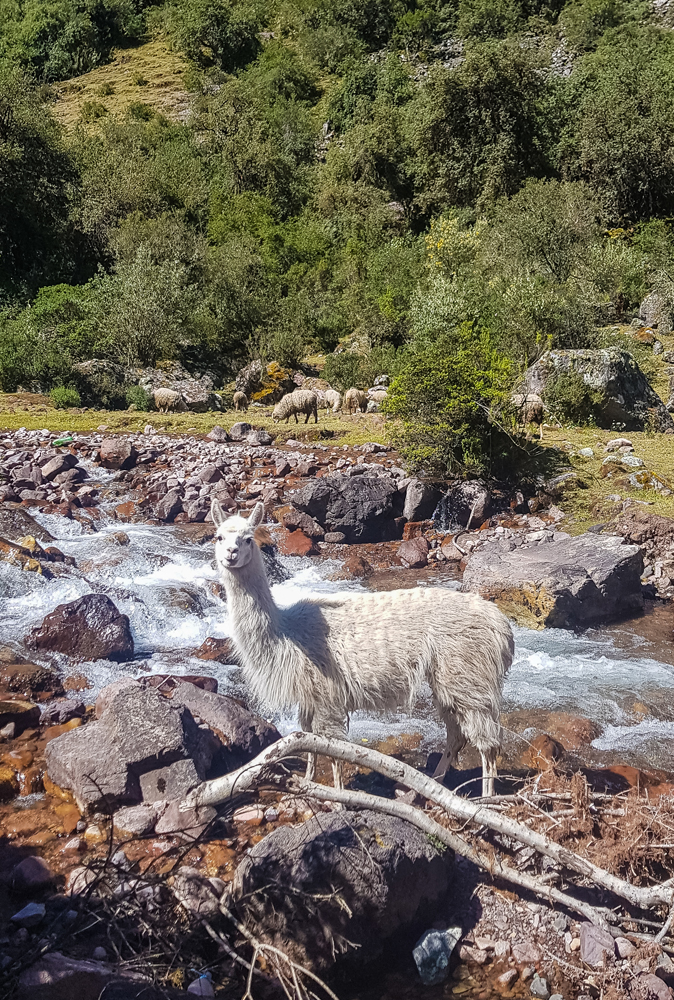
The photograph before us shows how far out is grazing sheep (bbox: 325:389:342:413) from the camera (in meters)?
21.8

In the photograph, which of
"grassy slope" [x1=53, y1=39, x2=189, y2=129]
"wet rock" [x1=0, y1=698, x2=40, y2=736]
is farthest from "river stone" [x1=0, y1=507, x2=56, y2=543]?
"grassy slope" [x1=53, y1=39, x2=189, y2=129]

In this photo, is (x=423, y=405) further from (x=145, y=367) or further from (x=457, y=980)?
(x=145, y=367)

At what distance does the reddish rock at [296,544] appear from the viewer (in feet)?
38.2

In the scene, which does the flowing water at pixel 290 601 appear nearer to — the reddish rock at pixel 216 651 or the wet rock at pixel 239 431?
the reddish rock at pixel 216 651

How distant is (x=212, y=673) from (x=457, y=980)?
15.3 feet

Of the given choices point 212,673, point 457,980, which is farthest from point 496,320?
point 457,980

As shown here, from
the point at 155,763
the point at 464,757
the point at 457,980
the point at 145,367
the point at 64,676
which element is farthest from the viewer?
the point at 145,367

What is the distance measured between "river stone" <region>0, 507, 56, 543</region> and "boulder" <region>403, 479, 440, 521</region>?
6.60 m

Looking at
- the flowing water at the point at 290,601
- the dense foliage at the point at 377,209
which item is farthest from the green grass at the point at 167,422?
the flowing water at the point at 290,601

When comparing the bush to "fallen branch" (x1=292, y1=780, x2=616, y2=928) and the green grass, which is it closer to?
the green grass

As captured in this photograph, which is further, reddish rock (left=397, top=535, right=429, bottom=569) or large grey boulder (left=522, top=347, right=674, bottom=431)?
large grey boulder (left=522, top=347, right=674, bottom=431)

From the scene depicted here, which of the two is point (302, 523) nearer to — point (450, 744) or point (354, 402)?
point (450, 744)

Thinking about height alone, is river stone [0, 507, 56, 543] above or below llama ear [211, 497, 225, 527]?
below

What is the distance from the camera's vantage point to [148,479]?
14.5 m
